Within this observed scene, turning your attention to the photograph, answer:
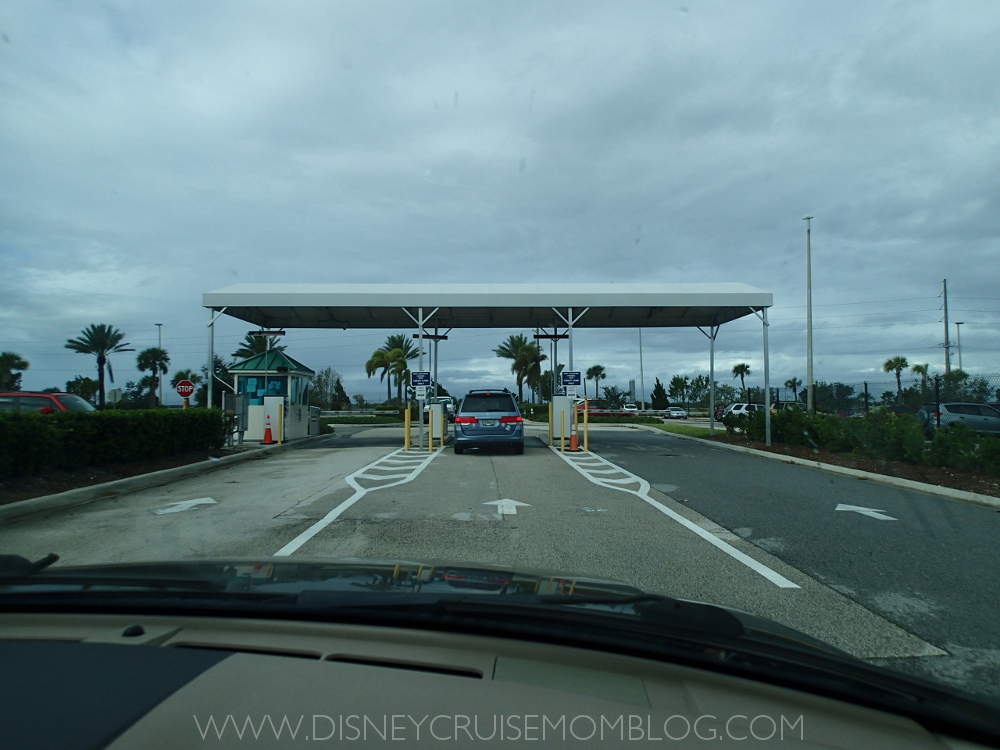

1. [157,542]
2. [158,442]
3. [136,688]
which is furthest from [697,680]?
[158,442]

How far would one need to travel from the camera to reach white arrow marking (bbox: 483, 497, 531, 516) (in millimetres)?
9422

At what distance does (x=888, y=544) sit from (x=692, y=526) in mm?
2091

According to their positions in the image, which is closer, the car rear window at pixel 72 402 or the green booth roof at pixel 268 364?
the car rear window at pixel 72 402

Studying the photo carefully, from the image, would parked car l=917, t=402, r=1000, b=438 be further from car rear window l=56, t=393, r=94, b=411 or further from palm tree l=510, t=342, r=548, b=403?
palm tree l=510, t=342, r=548, b=403

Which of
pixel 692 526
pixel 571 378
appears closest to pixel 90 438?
pixel 692 526

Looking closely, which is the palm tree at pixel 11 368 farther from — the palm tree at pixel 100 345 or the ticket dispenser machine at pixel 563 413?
the ticket dispenser machine at pixel 563 413

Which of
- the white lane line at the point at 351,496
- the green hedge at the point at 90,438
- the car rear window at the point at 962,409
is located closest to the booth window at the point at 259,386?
the white lane line at the point at 351,496

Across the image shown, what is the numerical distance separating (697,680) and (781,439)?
70.7 feet

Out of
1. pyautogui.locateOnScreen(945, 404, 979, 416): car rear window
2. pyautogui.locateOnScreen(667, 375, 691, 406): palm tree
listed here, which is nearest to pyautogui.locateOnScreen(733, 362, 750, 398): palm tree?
pyautogui.locateOnScreen(667, 375, 691, 406): palm tree

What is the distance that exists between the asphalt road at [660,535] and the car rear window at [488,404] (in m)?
5.28

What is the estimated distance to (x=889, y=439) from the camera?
15.2m

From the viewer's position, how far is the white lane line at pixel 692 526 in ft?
19.7

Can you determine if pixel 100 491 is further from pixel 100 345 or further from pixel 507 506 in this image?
pixel 100 345

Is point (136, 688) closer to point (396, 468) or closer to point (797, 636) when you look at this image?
point (797, 636)
